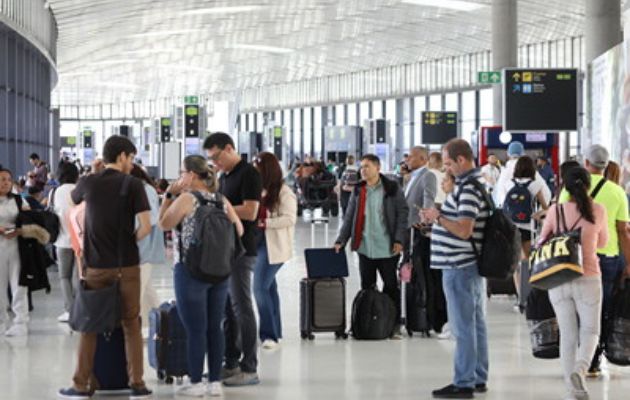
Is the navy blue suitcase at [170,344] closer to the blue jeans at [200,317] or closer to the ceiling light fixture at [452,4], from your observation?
the blue jeans at [200,317]

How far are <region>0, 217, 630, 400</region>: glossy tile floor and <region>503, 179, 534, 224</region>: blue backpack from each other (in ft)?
3.80

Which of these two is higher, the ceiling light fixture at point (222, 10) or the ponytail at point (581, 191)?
the ceiling light fixture at point (222, 10)

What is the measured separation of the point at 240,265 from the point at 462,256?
174 cm

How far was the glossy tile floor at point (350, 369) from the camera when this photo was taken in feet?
28.6

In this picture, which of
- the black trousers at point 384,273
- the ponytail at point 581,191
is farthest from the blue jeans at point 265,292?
the ponytail at point 581,191

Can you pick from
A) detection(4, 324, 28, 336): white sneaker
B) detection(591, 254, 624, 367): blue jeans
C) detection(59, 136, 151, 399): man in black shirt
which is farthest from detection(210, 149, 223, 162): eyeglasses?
detection(4, 324, 28, 336): white sneaker

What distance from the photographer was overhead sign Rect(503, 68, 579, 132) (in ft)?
62.4

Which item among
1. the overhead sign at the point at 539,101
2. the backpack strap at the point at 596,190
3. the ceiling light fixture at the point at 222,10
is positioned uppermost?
the ceiling light fixture at the point at 222,10

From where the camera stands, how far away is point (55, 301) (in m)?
14.8

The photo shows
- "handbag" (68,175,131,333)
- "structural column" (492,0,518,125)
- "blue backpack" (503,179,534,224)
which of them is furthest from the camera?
"structural column" (492,0,518,125)

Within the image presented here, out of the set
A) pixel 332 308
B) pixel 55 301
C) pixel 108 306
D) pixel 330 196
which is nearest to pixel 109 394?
pixel 108 306

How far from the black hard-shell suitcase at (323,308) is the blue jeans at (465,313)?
319 cm

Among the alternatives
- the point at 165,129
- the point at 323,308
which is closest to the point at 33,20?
the point at 165,129

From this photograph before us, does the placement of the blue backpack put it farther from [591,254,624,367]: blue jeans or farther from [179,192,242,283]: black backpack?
[179,192,242,283]: black backpack
